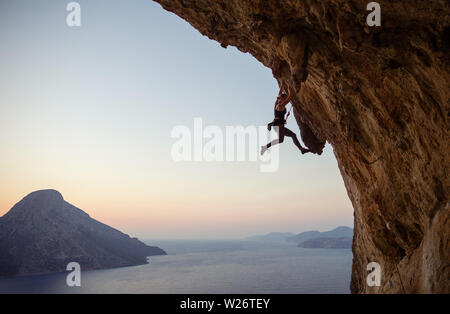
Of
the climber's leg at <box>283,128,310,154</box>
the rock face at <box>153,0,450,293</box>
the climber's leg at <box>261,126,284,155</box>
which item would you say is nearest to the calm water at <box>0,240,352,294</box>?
the climber's leg at <box>283,128,310,154</box>

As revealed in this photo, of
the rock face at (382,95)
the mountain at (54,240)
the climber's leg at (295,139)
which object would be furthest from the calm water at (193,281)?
the rock face at (382,95)

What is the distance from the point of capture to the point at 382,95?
629 centimetres

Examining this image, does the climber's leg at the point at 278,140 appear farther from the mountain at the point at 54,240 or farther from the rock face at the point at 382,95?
the mountain at the point at 54,240

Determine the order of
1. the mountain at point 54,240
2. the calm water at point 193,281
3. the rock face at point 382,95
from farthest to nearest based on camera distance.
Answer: the mountain at point 54,240 → the calm water at point 193,281 → the rock face at point 382,95

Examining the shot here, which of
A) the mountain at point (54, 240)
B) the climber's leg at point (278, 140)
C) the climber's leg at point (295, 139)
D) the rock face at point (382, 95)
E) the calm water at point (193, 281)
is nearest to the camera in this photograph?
the rock face at point (382, 95)

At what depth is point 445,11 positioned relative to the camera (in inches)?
167

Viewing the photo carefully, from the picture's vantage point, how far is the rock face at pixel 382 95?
495cm

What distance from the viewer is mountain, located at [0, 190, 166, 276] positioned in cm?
10800

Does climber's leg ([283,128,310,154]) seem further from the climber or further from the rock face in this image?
the rock face

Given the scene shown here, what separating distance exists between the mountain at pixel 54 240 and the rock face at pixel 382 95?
129 m

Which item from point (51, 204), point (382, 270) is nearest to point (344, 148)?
point (382, 270)

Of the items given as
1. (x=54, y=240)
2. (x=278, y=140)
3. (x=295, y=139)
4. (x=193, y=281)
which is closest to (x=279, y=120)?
(x=278, y=140)
